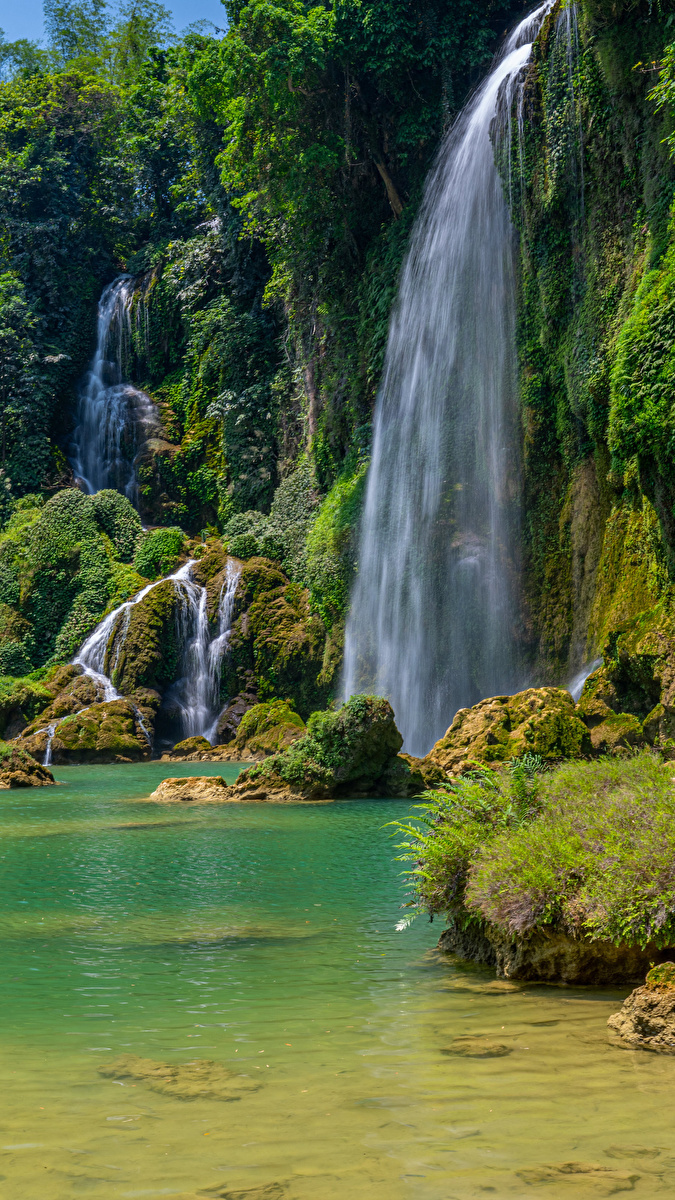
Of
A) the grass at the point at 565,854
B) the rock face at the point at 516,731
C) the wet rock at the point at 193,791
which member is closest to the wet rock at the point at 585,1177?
the grass at the point at 565,854

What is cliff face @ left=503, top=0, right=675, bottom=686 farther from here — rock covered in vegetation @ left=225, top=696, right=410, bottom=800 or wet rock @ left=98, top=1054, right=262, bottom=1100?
wet rock @ left=98, top=1054, right=262, bottom=1100

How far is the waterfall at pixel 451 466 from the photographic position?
22.1m

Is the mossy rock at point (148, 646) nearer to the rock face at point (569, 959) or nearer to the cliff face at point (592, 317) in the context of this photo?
the cliff face at point (592, 317)

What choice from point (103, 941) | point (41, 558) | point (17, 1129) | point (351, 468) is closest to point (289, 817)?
point (103, 941)

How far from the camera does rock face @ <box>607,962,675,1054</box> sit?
4.23 m

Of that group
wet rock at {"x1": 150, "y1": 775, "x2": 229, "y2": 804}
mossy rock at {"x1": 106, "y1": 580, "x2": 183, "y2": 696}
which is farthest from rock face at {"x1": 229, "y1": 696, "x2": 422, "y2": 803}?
mossy rock at {"x1": 106, "y1": 580, "x2": 183, "y2": 696}

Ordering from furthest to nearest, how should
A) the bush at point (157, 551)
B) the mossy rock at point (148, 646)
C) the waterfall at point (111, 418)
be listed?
the waterfall at point (111, 418) < the bush at point (157, 551) < the mossy rock at point (148, 646)

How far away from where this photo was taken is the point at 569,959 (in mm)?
5348

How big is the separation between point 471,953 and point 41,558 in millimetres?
30426

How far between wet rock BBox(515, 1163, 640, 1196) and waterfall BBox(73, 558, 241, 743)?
24.9 m

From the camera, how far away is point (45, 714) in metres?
27.1

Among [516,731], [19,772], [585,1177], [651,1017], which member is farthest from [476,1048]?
[19,772]

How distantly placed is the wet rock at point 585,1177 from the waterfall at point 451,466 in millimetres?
18143

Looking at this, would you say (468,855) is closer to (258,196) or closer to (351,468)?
(351,468)
